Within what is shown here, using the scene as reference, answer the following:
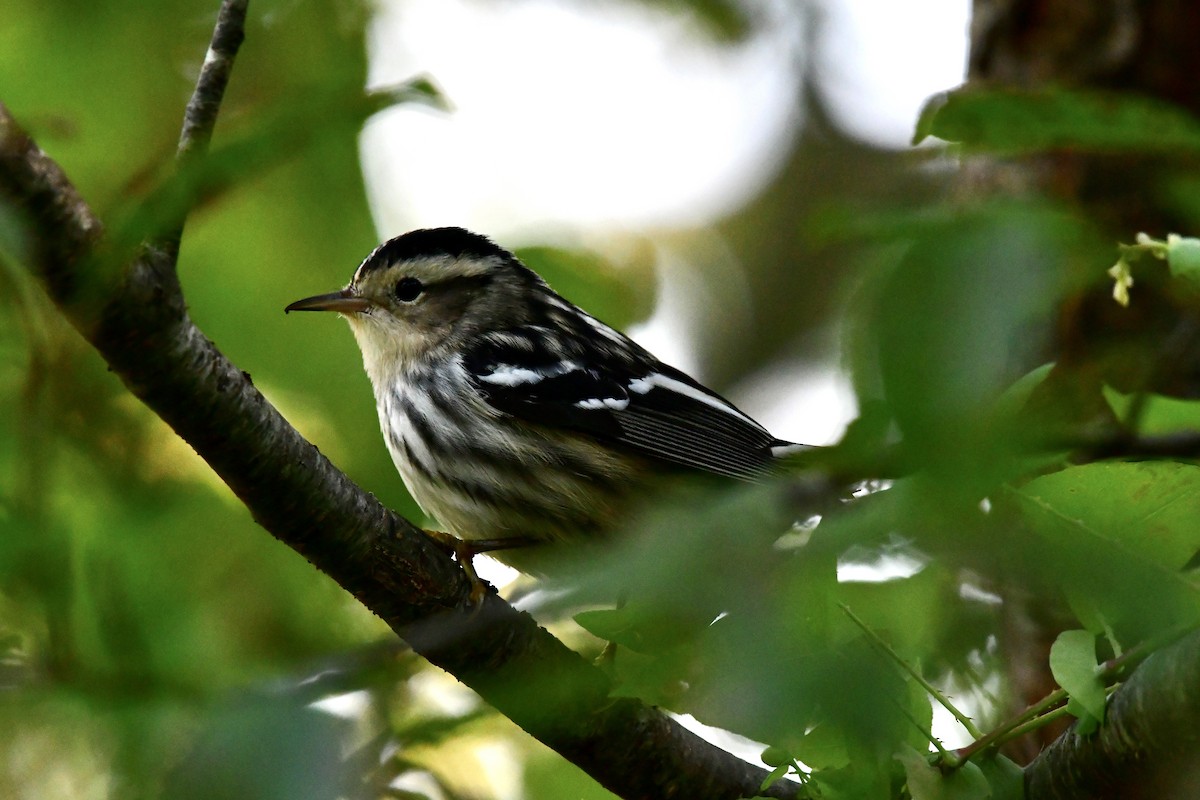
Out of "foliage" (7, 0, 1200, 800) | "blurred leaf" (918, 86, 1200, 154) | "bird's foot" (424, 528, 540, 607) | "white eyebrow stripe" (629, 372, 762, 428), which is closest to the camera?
"foliage" (7, 0, 1200, 800)

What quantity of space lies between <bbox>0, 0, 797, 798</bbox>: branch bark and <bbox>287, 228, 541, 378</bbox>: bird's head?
7.45 ft

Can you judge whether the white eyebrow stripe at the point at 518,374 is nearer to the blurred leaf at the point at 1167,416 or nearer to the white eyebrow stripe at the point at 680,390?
the white eyebrow stripe at the point at 680,390

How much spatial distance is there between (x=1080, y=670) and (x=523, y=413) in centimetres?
285

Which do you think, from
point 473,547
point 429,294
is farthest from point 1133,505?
point 429,294

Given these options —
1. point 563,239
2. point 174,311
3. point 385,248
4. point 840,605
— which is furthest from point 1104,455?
point 385,248

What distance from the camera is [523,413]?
15.6 ft

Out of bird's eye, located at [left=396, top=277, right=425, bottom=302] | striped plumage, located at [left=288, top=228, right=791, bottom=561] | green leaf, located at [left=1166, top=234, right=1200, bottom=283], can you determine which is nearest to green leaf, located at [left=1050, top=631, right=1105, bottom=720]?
green leaf, located at [left=1166, top=234, right=1200, bottom=283]

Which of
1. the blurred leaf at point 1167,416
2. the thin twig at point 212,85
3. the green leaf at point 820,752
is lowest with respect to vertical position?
the green leaf at point 820,752

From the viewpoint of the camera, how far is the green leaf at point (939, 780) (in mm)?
2199

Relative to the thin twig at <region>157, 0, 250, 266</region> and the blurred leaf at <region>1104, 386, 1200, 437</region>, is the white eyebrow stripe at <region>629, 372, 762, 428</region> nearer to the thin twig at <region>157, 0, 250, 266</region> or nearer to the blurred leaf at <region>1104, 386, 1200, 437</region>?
the thin twig at <region>157, 0, 250, 266</region>

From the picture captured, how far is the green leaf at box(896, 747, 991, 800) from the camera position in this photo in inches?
86.6

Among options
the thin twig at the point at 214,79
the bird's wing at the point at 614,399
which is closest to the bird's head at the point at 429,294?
the bird's wing at the point at 614,399

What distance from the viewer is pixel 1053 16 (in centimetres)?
507

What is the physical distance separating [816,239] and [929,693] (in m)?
1.07
